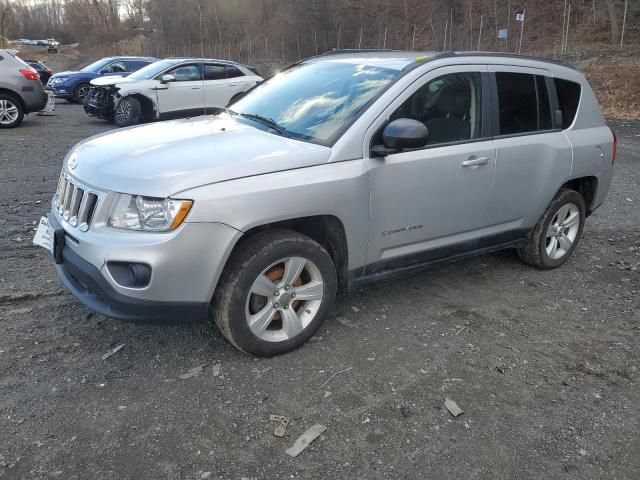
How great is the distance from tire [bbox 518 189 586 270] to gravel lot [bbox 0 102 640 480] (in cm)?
33

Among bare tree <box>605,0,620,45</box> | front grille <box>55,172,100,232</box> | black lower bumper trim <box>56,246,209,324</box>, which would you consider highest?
bare tree <box>605,0,620,45</box>

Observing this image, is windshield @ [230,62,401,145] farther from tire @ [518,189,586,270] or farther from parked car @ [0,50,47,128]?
parked car @ [0,50,47,128]

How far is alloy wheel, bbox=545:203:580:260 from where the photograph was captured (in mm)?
4848

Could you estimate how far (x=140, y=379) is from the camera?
10.1ft

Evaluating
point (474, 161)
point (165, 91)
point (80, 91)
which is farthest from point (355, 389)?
point (80, 91)

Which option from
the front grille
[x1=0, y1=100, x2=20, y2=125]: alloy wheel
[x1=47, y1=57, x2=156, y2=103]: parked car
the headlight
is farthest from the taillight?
the headlight

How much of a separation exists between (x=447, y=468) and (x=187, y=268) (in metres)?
1.59

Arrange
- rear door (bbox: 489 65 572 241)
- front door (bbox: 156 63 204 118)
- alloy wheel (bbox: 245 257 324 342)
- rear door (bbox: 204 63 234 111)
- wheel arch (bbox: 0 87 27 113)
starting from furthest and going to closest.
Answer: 1. rear door (bbox: 204 63 234 111)
2. front door (bbox: 156 63 204 118)
3. wheel arch (bbox: 0 87 27 113)
4. rear door (bbox: 489 65 572 241)
5. alloy wheel (bbox: 245 257 324 342)

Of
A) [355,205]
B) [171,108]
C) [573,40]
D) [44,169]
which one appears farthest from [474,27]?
[355,205]

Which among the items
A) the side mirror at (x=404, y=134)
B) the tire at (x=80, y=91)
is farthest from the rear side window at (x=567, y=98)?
the tire at (x=80, y=91)

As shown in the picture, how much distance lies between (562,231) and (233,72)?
991 cm

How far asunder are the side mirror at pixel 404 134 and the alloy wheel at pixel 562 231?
210 cm

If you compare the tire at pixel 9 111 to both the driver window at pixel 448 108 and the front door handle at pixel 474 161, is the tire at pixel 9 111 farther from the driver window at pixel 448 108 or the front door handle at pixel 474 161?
the front door handle at pixel 474 161

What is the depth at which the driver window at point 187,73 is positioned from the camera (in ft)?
39.7
